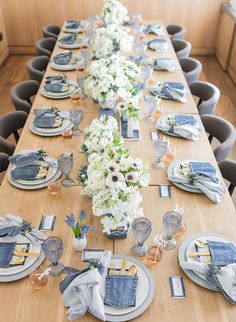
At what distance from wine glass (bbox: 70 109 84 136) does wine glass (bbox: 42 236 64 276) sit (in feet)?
3.31

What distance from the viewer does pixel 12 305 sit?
4.62 ft

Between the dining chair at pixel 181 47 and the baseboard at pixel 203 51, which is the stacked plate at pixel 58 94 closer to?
the dining chair at pixel 181 47

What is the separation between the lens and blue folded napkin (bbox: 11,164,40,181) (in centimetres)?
200

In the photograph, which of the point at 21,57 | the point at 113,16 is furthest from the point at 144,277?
the point at 21,57

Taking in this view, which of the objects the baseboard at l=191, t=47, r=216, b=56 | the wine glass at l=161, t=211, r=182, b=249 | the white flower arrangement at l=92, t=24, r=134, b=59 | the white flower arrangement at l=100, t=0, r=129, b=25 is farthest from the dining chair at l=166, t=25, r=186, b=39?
the wine glass at l=161, t=211, r=182, b=249

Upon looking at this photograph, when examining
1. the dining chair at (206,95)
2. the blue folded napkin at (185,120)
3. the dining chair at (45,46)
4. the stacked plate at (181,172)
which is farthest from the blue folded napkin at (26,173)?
the dining chair at (45,46)

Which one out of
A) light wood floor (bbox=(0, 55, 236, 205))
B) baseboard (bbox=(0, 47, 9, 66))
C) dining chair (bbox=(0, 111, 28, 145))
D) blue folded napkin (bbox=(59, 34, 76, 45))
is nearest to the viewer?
dining chair (bbox=(0, 111, 28, 145))

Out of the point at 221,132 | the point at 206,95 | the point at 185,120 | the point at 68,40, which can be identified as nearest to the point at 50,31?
the point at 68,40

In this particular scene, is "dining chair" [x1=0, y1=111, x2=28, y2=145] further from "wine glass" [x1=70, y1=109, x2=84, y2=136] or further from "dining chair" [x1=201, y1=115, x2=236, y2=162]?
"dining chair" [x1=201, y1=115, x2=236, y2=162]

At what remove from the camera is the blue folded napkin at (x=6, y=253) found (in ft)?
5.05

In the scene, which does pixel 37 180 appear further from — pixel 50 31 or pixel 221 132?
pixel 50 31

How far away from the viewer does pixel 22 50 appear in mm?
5711

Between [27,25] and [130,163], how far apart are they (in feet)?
15.7

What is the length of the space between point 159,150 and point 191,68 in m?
1.82
